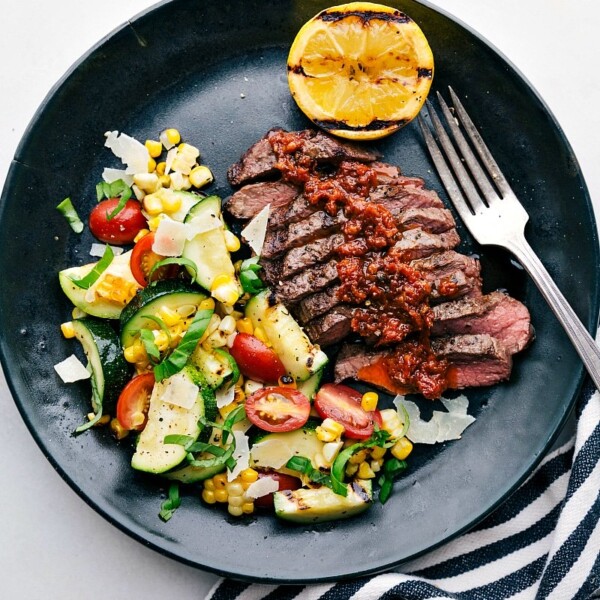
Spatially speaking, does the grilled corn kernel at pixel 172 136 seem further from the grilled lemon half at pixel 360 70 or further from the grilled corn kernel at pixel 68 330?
the grilled corn kernel at pixel 68 330

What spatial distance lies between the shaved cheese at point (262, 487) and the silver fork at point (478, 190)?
234 centimetres

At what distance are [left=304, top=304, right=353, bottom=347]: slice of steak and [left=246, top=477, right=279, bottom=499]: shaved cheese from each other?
1051mm

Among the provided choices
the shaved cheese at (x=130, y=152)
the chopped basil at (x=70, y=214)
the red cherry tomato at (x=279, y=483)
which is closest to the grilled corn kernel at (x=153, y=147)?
the shaved cheese at (x=130, y=152)

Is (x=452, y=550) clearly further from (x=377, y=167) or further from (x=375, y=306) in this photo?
(x=377, y=167)

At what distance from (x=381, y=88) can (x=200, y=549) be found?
141 inches

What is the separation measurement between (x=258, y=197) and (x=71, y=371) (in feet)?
6.22

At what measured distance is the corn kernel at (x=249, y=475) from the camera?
514 centimetres

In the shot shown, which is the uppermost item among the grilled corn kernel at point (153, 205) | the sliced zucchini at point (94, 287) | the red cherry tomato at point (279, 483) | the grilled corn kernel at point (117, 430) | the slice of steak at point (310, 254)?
the grilled corn kernel at point (153, 205)

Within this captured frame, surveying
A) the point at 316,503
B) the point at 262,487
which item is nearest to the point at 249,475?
the point at 262,487

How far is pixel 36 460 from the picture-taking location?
218 inches

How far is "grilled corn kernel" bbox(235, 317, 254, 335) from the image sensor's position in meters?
5.14

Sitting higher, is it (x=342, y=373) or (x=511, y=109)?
(x=511, y=109)

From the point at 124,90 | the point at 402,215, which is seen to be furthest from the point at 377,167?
the point at 124,90

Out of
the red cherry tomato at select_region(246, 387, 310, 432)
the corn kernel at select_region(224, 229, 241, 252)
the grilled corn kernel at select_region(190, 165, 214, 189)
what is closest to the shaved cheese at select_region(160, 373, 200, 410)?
the red cherry tomato at select_region(246, 387, 310, 432)
